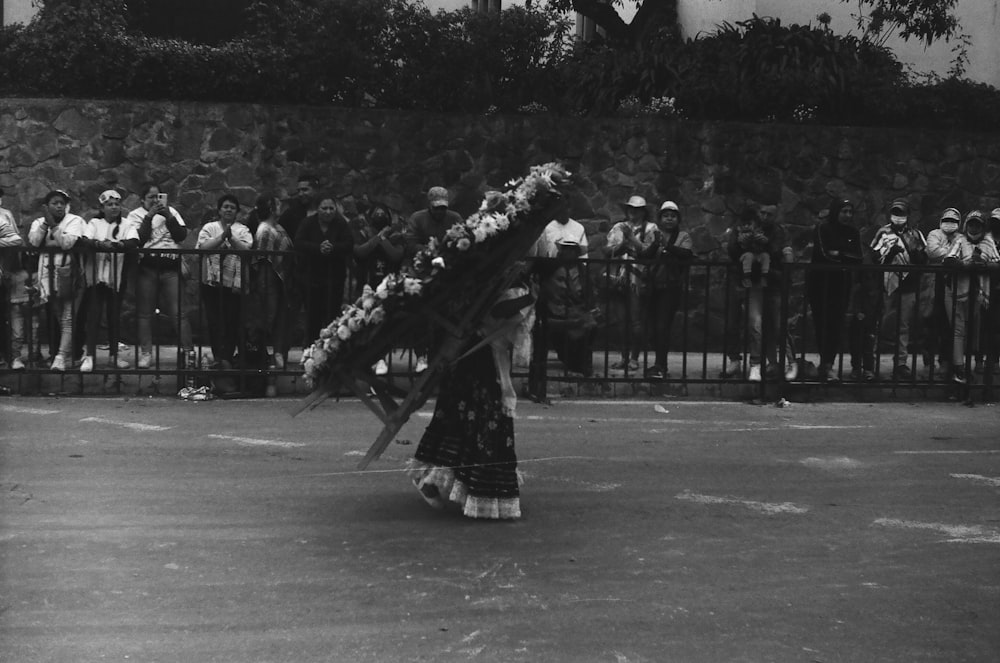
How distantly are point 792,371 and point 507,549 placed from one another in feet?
23.3

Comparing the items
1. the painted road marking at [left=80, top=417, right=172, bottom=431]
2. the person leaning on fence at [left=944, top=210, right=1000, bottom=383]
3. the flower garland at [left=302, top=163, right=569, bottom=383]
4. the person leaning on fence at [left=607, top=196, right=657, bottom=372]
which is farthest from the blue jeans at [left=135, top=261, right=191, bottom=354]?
the person leaning on fence at [left=944, top=210, right=1000, bottom=383]

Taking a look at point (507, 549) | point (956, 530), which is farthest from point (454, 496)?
point (956, 530)

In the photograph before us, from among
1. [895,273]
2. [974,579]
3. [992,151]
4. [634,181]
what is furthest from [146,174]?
[974,579]

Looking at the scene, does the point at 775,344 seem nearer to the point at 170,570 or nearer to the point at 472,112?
the point at 472,112

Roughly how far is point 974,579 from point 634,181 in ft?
38.2

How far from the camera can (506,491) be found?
7.82 m

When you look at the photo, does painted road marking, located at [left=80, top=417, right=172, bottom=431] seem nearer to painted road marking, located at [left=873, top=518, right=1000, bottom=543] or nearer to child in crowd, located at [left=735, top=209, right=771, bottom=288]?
painted road marking, located at [left=873, top=518, right=1000, bottom=543]

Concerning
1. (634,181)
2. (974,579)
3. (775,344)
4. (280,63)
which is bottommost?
(974,579)

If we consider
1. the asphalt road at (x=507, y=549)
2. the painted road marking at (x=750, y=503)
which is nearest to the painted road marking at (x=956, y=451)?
the asphalt road at (x=507, y=549)

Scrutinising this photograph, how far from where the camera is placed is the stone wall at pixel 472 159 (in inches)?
684

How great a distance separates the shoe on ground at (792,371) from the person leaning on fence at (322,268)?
14.3 feet

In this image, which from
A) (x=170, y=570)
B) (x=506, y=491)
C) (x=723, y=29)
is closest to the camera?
(x=170, y=570)

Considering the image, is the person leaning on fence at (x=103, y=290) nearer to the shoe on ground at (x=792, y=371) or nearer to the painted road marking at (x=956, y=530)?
the shoe on ground at (x=792, y=371)

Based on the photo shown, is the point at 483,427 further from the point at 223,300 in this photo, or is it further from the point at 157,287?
the point at 157,287
